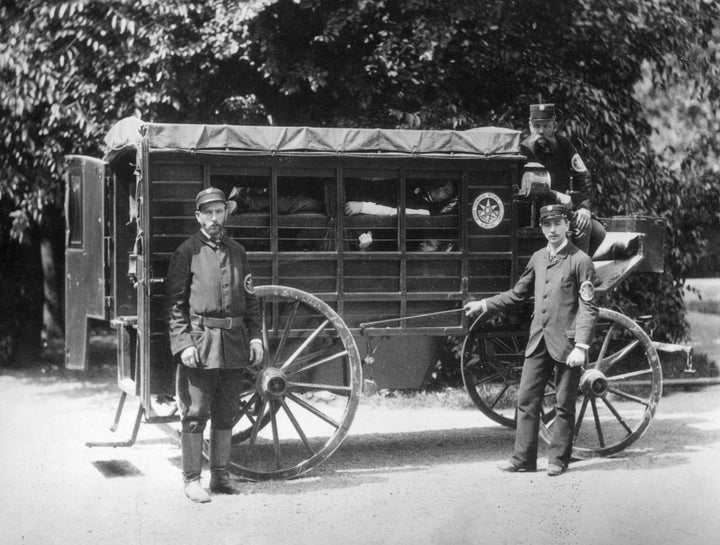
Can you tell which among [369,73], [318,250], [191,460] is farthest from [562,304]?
[369,73]

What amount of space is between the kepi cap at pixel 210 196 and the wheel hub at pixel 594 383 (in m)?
3.02

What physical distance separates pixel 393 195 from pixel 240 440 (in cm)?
226

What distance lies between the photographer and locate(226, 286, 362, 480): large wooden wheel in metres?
6.24

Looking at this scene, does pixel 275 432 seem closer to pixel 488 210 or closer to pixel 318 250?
pixel 318 250

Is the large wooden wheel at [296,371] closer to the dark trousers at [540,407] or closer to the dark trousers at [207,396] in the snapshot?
the dark trousers at [207,396]

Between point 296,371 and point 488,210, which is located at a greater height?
point 488,210

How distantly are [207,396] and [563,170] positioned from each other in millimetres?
3484

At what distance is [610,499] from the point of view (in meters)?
5.81

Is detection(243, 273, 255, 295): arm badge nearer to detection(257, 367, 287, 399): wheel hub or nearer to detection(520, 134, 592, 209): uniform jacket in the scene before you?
detection(257, 367, 287, 399): wheel hub

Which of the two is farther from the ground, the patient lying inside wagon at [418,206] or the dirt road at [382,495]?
the patient lying inside wagon at [418,206]

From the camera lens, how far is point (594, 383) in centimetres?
686

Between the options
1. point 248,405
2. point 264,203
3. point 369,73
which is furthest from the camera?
point 369,73

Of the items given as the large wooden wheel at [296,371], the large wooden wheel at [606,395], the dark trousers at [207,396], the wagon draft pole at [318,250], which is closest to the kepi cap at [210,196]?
the wagon draft pole at [318,250]

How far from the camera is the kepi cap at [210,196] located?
5.91 meters
